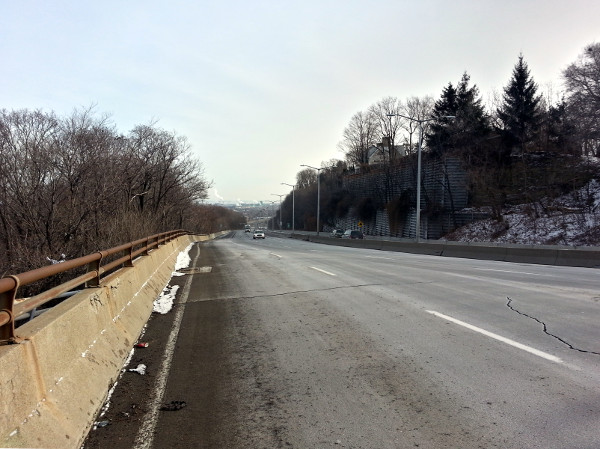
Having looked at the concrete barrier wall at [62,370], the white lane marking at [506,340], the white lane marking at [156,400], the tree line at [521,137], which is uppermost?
the tree line at [521,137]

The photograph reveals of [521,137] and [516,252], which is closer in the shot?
[516,252]

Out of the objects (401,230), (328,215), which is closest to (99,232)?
(401,230)

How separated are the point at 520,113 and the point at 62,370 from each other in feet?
173

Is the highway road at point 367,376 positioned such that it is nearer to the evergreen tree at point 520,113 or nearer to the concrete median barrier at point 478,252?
the concrete median barrier at point 478,252

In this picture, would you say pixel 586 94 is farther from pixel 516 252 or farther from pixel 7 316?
pixel 7 316

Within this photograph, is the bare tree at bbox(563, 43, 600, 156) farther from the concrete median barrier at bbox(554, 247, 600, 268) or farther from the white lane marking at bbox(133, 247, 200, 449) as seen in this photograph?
the white lane marking at bbox(133, 247, 200, 449)

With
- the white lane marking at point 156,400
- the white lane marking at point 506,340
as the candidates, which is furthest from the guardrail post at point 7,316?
the white lane marking at point 506,340

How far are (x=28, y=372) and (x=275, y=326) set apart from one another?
4327mm

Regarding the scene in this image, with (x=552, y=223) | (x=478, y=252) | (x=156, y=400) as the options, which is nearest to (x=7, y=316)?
(x=156, y=400)

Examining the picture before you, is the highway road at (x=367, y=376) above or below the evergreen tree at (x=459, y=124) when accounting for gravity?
below

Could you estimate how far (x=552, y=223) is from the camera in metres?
34.7

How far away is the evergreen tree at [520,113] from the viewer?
4716 centimetres

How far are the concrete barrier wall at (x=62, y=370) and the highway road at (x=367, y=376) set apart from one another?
0.24 meters

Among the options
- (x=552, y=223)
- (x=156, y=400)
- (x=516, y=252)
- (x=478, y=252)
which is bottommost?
(x=156, y=400)
